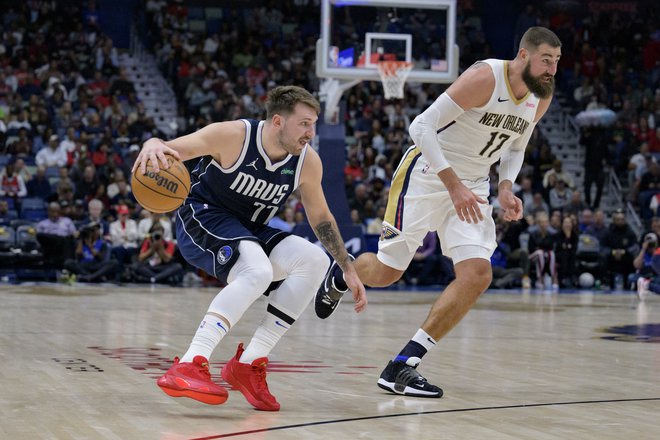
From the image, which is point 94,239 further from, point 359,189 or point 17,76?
point 17,76

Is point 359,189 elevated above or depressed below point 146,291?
above

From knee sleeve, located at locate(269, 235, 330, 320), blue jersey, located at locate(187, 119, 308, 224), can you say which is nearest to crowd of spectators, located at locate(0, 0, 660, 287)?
blue jersey, located at locate(187, 119, 308, 224)

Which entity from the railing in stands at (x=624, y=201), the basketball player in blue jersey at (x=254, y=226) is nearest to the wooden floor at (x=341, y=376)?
the basketball player in blue jersey at (x=254, y=226)

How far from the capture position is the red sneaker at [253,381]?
202 inches

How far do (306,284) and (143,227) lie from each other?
481 inches

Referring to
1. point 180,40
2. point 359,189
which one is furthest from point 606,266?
point 180,40

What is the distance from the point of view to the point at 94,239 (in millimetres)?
16781

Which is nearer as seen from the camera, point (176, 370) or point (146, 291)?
point (176, 370)

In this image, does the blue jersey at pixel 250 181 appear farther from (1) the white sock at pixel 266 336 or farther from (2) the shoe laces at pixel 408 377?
(2) the shoe laces at pixel 408 377

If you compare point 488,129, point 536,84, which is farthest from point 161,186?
point 536,84

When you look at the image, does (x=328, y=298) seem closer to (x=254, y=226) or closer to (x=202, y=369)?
(x=254, y=226)

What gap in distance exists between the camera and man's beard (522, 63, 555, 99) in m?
6.19

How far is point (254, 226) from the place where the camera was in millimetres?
5730

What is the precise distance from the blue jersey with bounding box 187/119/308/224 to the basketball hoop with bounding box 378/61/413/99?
11.2 meters
